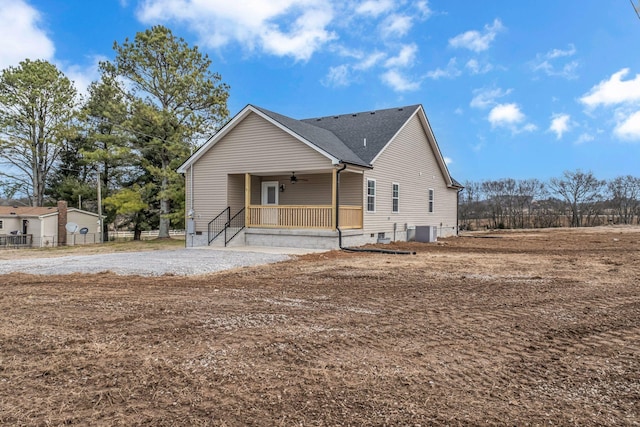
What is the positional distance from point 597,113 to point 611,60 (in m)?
5.23

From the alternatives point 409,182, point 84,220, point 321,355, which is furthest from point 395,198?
point 84,220

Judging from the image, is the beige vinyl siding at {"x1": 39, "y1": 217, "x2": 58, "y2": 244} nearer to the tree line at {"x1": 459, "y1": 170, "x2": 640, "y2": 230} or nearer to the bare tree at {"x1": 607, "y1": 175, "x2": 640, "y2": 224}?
the tree line at {"x1": 459, "y1": 170, "x2": 640, "y2": 230}

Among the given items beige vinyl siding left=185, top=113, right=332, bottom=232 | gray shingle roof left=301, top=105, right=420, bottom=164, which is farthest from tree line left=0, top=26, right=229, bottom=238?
gray shingle roof left=301, top=105, right=420, bottom=164

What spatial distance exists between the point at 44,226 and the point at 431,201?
85.1 ft

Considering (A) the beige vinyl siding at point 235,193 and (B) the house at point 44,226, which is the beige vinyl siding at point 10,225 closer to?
(B) the house at point 44,226

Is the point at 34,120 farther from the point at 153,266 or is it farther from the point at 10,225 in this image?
the point at 153,266

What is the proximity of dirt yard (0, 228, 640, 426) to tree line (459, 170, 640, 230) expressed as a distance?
36659 millimetres

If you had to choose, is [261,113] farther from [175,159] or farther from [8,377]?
[8,377]

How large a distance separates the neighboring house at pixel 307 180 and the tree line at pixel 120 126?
Answer: 22.0 ft

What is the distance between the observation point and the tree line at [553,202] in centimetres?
4066

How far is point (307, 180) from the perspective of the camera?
55.7 ft

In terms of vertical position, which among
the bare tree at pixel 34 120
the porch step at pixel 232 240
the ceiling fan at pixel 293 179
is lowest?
the porch step at pixel 232 240

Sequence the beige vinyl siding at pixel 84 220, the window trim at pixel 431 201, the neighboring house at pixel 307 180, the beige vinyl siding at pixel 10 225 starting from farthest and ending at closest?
the beige vinyl siding at pixel 10 225
the beige vinyl siding at pixel 84 220
the window trim at pixel 431 201
the neighboring house at pixel 307 180

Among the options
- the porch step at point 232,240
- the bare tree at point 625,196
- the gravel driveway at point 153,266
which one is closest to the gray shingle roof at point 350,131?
the porch step at point 232,240
